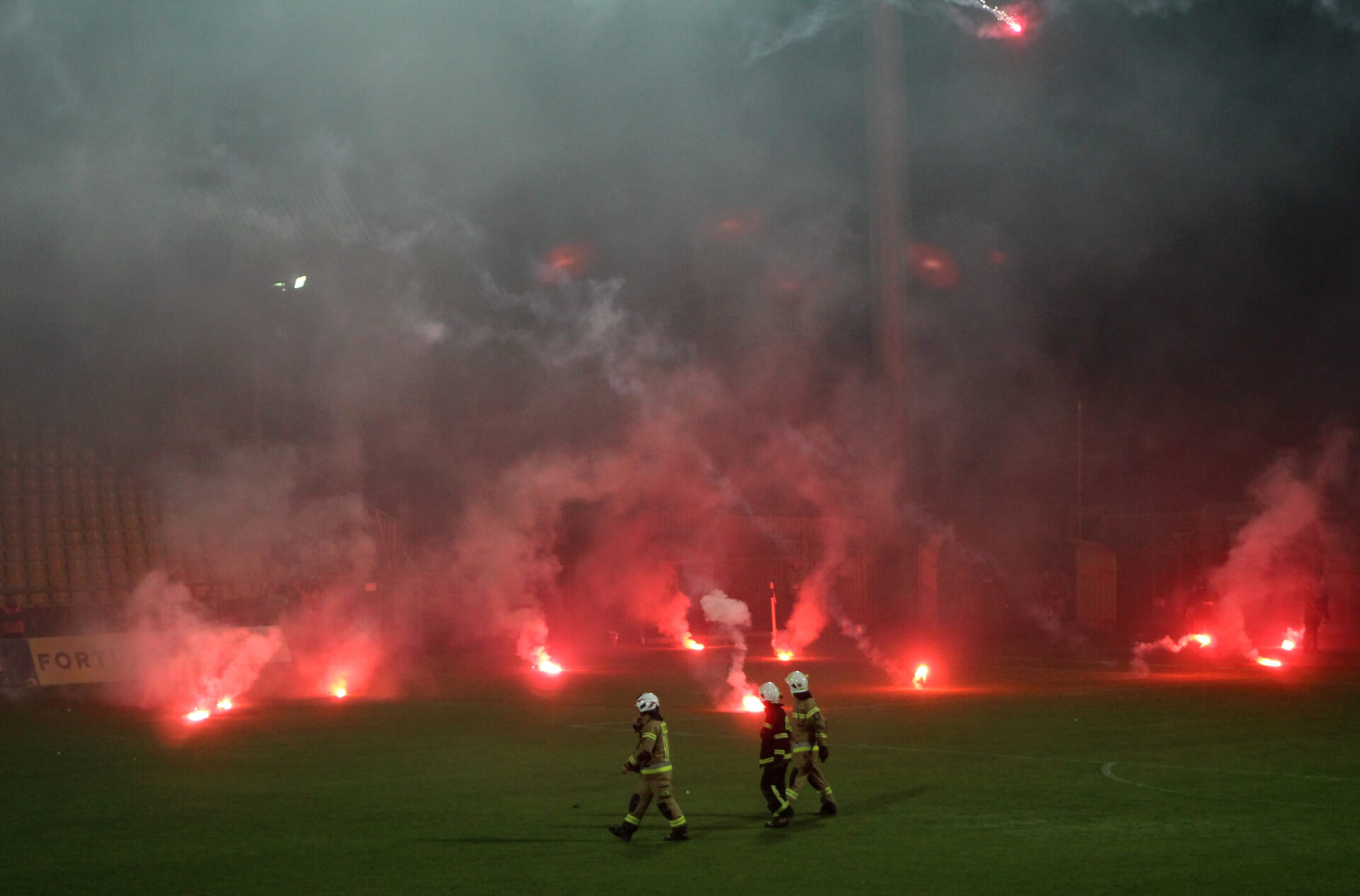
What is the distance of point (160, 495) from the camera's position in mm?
36656

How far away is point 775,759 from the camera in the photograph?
41.2 feet

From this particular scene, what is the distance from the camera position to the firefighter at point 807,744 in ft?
42.1

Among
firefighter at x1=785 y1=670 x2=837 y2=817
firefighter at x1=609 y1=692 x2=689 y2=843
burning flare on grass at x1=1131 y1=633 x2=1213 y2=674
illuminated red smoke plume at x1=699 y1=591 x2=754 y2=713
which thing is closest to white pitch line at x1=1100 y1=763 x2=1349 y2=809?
firefighter at x1=785 y1=670 x2=837 y2=817

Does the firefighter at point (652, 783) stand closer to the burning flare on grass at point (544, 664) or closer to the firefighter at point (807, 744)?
the firefighter at point (807, 744)

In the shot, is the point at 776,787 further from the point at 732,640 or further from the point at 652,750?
the point at 732,640

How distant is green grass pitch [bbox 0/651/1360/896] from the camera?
10125 mm

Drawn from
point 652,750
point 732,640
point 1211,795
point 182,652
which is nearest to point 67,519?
point 182,652

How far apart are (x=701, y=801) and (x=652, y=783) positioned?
2464 millimetres

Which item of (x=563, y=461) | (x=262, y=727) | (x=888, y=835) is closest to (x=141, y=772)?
(x=262, y=727)

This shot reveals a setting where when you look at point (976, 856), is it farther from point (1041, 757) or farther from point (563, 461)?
point (563, 461)

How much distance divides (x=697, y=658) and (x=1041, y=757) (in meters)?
22.0

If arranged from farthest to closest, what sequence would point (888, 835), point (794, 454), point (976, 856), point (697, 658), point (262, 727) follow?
point (794, 454) < point (697, 658) < point (262, 727) < point (888, 835) < point (976, 856)

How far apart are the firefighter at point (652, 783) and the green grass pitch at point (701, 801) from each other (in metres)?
0.20

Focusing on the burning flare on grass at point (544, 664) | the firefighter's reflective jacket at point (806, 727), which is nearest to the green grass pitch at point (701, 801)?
the firefighter's reflective jacket at point (806, 727)
